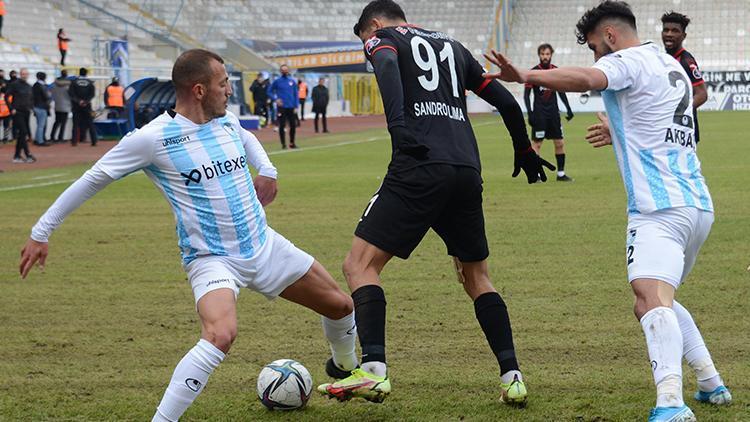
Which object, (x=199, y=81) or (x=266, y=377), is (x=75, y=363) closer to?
(x=266, y=377)

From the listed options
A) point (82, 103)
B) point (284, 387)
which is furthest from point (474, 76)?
point (82, 103)

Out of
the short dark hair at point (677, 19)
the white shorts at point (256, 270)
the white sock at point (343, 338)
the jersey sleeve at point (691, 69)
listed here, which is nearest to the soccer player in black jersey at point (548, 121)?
the jersey sleeve at point (691, 69)

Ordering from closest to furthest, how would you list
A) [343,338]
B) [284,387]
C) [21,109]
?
[284,387], [343,338], [21,109]

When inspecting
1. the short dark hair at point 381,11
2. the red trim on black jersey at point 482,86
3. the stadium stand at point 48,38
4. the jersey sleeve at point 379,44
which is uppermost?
the stadium stand at point 48,38

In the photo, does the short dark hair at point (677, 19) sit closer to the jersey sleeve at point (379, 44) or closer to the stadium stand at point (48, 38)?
the jersey sleeve at point (379, 44)

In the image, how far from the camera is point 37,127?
2933 cm

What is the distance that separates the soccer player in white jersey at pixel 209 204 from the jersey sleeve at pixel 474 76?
4.06 ft

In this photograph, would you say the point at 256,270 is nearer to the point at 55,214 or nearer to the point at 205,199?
the point at 205,199

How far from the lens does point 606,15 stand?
17.2 feet

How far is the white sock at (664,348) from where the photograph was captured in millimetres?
4859

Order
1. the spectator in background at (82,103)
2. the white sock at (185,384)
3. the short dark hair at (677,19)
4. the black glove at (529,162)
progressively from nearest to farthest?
the white sock at (185,384) → the black glove at (529,162) → the short dark hair at (677,19) → the spectator in background at (82,103)

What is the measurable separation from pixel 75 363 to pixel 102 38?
3936 centimetres

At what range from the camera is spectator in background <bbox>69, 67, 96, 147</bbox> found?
29.0 m

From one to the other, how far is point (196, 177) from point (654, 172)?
7.07 feet
